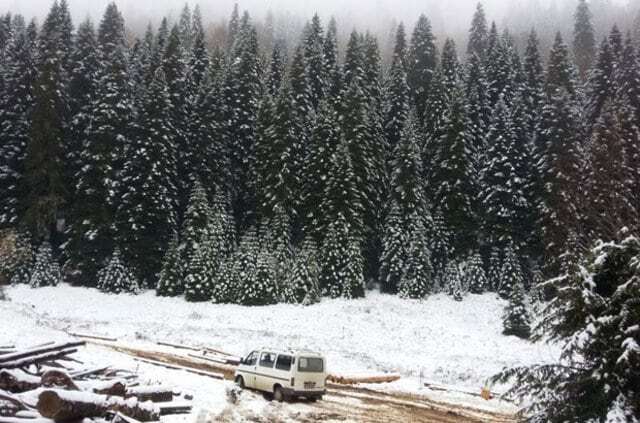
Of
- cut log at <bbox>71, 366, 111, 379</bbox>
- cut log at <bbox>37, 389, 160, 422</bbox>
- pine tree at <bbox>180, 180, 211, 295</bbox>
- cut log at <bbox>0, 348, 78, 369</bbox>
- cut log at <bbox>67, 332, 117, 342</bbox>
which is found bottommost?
cut log at <bbox>67, 332, 117, 342</bbox>

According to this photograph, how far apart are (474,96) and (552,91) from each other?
7.69m

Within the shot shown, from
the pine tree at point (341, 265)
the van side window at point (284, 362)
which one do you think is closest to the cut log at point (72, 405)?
the van side window at point (284, 362)

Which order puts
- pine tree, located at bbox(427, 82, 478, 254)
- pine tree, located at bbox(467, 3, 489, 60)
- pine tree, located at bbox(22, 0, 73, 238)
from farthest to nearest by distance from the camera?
pine tree, located at bbox(467, 3, 489, 60)
pine tree, located at bbox(22, 0, 73, 238)
pine tree, located at bbox(427, 82, 478, 254)

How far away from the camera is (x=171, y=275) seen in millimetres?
44812

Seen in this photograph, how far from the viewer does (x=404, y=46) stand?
72188 mm

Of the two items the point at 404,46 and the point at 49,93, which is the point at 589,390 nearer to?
the point at 49,93

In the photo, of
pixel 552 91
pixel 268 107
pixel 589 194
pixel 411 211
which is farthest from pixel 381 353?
pixel 552 91

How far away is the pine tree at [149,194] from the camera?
154 ft

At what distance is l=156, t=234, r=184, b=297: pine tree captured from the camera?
44.5m

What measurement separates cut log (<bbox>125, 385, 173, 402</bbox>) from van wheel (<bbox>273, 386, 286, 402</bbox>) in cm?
614

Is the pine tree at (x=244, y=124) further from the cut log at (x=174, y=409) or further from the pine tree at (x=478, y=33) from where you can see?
the cut log at (x=174, y=409)

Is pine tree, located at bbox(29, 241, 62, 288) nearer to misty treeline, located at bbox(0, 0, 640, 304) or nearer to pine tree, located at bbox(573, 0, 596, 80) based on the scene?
misty treeline, located at bbox(0, 0, 640, 304)

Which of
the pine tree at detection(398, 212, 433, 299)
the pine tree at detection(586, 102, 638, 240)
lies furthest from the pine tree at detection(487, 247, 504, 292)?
the pine tree at detection(586, 102, 638, 240)

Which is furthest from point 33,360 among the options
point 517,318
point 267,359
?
point 517,318
